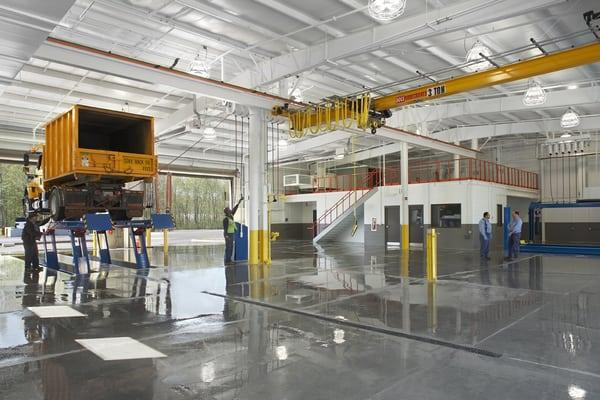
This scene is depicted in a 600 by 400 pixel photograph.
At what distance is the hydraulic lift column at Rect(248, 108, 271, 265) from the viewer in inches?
556

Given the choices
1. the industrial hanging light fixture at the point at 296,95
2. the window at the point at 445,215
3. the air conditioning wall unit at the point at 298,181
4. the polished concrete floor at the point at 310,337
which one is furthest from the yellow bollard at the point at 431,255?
the air conditioning wall unit at the point at 298,181

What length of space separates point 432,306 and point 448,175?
71.0 feet

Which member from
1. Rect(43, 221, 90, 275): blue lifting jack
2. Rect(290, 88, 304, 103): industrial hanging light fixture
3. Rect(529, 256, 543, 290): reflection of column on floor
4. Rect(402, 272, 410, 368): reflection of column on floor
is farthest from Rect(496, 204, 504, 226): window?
Rect(43, 221, 90, 275): blue lifting jack

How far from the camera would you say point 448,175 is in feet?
90.2

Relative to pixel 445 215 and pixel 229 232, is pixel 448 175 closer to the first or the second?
pixel 445 215

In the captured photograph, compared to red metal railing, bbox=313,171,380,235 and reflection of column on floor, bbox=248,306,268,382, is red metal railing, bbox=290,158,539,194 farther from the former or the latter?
reflection of column on floor, bbox=248,306,268,382

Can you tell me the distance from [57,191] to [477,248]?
1771cm

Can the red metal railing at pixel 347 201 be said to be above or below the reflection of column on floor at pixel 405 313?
Answer: above

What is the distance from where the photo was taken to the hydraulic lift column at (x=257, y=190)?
14.1 m

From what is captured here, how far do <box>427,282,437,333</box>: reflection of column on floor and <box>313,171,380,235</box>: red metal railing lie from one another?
14.6m

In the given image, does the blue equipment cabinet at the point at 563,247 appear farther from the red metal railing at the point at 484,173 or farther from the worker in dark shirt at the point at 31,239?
the worker in dark shirt at the point at 31,239

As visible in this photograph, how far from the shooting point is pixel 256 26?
443 inches

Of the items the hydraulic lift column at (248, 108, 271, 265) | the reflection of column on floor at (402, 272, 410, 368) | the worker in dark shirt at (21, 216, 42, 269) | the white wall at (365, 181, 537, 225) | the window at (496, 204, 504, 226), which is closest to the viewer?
the reflection of column on floor at (402, 272, 410, 368)

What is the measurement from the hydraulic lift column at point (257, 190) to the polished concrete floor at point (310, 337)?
133 inches
